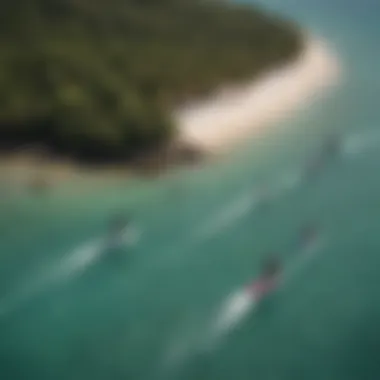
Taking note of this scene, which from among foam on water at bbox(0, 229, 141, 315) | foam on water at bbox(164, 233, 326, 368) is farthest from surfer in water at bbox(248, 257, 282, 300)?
foam on water at bbox(0, 229, 141, 315)

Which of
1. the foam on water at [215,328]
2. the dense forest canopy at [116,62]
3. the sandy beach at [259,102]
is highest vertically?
the dense forest canopy at [116,62]

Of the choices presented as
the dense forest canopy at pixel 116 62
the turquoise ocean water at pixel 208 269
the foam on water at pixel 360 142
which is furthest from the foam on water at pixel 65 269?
the foam on water at pixel 360 142

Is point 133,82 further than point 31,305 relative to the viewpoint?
Yes

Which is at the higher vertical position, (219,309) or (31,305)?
(31,305)

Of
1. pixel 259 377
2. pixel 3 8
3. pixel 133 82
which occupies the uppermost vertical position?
pixel 3 8

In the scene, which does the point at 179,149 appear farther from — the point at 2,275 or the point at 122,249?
the point at 2,275

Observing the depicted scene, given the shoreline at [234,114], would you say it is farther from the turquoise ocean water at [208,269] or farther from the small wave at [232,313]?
the small wave at [232,313]

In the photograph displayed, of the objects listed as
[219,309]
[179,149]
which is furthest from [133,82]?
[219,309]
